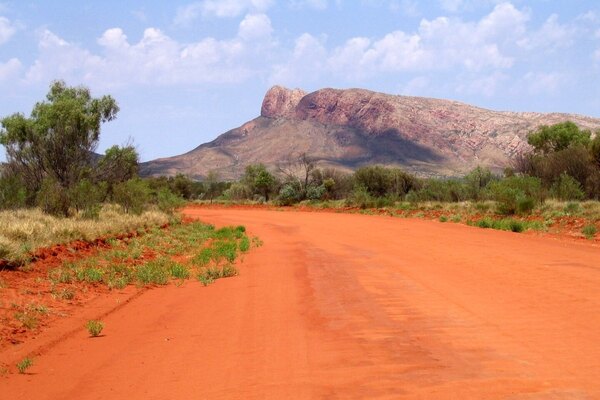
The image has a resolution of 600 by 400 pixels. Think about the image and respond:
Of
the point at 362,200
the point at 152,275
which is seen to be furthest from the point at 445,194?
the point at 152,275

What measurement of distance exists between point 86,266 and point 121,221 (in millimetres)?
10879

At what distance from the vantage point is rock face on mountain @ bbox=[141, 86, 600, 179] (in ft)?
380

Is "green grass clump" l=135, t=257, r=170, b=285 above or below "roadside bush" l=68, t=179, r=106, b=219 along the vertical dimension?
below

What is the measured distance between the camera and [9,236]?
1522 centimetres

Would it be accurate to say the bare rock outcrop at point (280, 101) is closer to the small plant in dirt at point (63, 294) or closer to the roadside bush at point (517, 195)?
the roadside bush at point (517, 195)

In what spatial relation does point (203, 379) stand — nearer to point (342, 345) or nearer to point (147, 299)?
point (342, 345)

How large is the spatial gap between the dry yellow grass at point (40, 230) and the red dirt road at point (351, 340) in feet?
13.0

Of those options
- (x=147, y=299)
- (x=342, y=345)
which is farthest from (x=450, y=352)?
(x=147, y=299)

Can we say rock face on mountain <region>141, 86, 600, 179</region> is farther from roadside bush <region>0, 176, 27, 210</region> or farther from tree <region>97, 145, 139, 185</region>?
roadside bush <region>0, 176, 27, 210</region>

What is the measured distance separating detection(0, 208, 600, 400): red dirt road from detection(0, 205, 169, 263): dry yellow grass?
397 cm

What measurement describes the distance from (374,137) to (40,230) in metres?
118

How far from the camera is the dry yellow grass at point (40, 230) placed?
13.5 metres

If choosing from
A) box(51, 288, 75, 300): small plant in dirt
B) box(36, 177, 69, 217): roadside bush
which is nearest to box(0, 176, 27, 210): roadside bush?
box(36, 177, 69, 217): roadside bush

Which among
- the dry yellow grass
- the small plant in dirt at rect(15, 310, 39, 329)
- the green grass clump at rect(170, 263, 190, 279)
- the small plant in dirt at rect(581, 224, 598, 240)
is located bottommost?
the small plant in dirt at rect(15, 310, 39, 329)
